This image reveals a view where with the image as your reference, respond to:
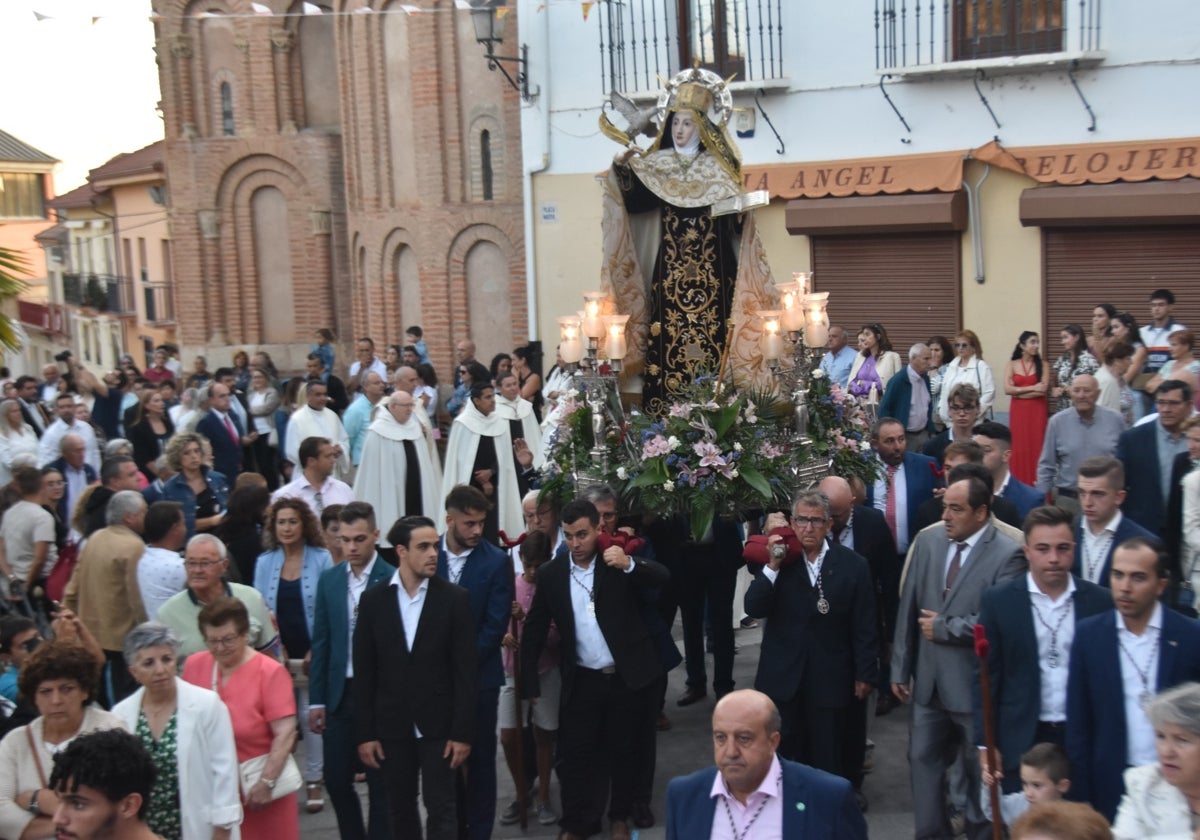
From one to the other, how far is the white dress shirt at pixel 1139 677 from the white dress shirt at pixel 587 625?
2571 millimetres

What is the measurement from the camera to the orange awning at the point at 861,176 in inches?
611

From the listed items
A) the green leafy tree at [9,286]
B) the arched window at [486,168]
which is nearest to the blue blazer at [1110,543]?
the green leafy tree at [9,286]

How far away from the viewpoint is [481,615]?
714 cm

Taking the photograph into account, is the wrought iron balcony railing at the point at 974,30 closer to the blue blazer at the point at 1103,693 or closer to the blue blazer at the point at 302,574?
the blue blazer at the point at 302,574

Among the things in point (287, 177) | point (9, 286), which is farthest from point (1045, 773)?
point (287, 177)

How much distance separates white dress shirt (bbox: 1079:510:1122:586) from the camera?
6.63 m

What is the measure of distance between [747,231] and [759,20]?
24.4 ft

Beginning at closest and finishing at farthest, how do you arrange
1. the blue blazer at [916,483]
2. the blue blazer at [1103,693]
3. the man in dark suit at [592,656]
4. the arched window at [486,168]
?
the blue blazer at [1103,693]
the man in dark suit at [592,656]
the blue blazer at [916,483]
the arched window at [486,168]

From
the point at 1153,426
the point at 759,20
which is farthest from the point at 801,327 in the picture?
the point at 759,20

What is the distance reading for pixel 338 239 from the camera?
26141 mm

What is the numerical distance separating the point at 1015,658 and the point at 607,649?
6.71 feet

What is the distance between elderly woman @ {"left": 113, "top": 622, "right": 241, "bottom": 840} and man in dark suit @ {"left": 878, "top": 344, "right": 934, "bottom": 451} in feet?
25.5

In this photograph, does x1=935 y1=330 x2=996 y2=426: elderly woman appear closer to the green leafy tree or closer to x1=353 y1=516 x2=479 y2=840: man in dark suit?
x1=353 y1=516 x2=479 y2=840: man in dark suit

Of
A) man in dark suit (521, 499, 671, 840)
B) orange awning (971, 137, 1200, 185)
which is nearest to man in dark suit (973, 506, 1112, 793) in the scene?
man in dark suit (521, 499, 671, 840)
